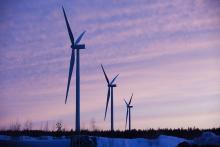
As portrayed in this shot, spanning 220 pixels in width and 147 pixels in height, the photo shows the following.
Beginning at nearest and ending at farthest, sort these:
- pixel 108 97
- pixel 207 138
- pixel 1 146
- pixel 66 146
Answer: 1. pixel 207 138
2. pixel 1 146
3. pixel 66 146
4. pixel 108 97

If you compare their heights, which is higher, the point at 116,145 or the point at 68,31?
the point at 68,31

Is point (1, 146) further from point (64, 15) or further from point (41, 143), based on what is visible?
point (64, 15)

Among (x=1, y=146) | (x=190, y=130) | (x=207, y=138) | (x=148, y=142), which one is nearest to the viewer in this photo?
(x=207, y=138)

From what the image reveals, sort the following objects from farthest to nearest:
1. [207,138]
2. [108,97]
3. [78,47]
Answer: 1. [108,97]
2. [78,47]
3. [207,138]

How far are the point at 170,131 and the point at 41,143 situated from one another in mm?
34821

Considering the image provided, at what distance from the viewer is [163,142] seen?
46344 mm

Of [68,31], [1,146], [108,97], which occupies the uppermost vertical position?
[68,31]

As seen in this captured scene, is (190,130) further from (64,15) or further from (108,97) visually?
(64,15)

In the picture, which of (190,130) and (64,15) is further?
(190,130)

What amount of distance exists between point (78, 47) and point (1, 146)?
11277 mm

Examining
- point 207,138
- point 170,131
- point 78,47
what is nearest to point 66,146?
point 78,47

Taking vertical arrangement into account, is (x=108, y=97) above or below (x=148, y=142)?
above

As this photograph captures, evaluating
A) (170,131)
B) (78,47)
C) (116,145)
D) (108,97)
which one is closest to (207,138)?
(116,145)

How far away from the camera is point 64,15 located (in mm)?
41875
